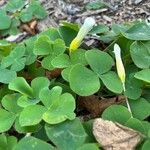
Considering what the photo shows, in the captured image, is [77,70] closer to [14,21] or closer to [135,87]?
[135,87]

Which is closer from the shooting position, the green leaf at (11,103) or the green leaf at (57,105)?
the green leaf at (57,105)

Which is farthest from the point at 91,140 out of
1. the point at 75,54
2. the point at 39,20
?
the point at 39,20

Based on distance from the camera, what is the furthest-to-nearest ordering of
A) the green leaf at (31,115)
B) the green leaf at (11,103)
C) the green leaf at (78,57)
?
the green leaf at (78,57)
the green leaf at (11,103)
the green leaf at (31,115)

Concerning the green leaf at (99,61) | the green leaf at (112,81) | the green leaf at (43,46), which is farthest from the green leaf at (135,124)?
the green leaf at (43,46)

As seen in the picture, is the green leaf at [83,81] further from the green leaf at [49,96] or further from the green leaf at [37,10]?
the green leaf at [37,10]

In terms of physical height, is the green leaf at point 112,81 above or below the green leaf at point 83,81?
below

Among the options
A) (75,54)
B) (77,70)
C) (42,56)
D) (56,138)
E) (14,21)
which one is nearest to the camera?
(56,138)

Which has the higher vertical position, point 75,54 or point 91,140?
point 75,54
